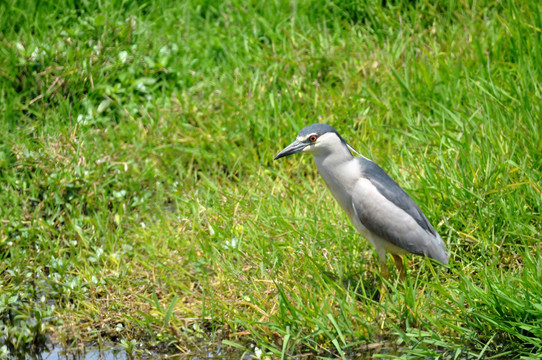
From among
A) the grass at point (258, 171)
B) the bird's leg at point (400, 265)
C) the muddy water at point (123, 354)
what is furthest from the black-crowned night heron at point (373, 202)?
the muddy water at point (123, 354)

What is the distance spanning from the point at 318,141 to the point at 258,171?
1.18 m

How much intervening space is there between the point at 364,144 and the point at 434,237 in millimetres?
1355

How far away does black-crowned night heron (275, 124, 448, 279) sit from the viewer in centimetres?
387

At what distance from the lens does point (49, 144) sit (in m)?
4.90

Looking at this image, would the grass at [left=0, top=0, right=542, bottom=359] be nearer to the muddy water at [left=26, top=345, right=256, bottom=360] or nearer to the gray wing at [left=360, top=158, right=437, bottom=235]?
the muddy water at [left=26, top=345, right=256, bottom=360]

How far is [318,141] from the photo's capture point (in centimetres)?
400

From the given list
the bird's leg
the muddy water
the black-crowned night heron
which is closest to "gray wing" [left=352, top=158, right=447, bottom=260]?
the black-crowned night heron

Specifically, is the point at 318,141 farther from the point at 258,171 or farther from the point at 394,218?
the point at 258,171

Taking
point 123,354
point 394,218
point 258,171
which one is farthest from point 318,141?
point 123,354

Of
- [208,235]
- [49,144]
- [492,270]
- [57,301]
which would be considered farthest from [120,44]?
[492,270]

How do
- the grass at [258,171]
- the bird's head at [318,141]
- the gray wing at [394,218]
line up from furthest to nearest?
1. the bird's head at [318,141]
2. the gray wing at [394,218]
3. the grass at [258,171]

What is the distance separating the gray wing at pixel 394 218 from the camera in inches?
152

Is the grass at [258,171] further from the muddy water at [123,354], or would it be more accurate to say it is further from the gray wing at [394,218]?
the gray wing at [394,218]

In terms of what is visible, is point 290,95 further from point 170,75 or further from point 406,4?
point 406,4
